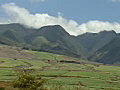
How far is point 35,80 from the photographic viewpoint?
38812 millimetres

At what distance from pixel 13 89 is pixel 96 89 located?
89.2 feet

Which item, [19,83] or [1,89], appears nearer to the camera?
[1,89]

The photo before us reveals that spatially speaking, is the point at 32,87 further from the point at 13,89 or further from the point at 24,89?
the point at 13,89

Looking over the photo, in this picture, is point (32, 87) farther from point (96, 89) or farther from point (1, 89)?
point (96, 89)

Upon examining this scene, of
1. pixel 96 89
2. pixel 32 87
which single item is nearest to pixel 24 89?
pixel 32 87

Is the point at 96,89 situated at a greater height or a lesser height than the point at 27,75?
lesser

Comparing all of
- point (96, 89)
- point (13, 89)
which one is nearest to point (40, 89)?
point (13, 89)

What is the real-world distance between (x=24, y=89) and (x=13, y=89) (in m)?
3.02

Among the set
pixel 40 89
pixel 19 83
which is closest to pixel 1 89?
pixel 19 83

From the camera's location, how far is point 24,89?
1487 inches

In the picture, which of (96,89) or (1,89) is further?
(96,89)

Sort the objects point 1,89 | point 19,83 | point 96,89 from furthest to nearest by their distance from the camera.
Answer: point 96,89 → point 19,83 → point 1,89

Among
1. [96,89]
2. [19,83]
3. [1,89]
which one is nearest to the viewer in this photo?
[1,89]

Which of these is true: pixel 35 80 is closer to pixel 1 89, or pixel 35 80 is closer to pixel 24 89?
pixel 24 89
